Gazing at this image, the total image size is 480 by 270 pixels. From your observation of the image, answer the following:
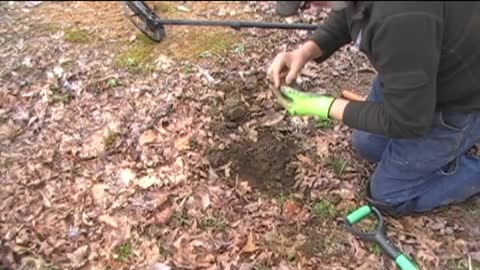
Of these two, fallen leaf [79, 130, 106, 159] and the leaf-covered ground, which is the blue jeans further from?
fallen leaf [79, 130, 106, 159]

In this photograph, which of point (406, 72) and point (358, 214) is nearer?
point (406, 72)

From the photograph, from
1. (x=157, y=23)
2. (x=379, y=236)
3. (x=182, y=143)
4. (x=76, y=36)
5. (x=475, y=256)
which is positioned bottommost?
(x=475, y=256)

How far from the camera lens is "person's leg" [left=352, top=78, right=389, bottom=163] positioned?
2.90 m

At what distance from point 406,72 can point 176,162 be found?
4.65 ft

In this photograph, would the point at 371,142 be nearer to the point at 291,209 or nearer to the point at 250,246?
the point at 291,209

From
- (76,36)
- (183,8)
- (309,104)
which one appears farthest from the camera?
(183,8)

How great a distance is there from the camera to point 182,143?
3152mm

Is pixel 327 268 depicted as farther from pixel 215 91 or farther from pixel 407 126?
pixel 215 91

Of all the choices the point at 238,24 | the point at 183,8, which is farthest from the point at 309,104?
the point at 183,8

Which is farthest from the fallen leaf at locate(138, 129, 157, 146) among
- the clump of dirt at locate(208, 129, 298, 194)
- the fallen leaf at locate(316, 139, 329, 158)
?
the fallen leaf at locate(316, 139, 329, 158)

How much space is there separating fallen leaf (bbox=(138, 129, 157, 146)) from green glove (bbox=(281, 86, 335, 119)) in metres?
0.90

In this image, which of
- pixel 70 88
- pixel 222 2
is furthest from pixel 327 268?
pixel 222 2

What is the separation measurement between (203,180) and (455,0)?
5.01ft

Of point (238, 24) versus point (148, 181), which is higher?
point (238, 24)
